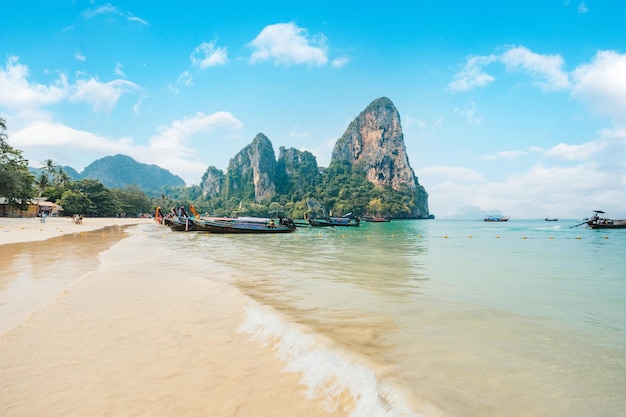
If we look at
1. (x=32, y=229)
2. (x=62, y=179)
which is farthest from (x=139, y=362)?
(x=62, y=179)

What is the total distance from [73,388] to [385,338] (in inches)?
151

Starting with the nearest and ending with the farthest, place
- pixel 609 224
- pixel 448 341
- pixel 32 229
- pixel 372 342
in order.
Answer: pixel 372 342
pixel 448 341
pixel 32 229
pixel 609 224

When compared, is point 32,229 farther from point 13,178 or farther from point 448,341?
point 448,341

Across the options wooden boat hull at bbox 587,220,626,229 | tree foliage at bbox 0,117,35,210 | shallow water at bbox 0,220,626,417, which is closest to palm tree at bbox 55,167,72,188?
tree foliage at bbox 0,117,35,210

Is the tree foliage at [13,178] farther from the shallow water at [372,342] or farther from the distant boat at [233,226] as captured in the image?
the shallow water at [372,342]

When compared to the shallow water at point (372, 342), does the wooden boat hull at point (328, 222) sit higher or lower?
higher

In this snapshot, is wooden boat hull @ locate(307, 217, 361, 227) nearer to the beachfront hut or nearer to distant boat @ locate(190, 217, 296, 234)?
distant boat @ locate(190, 217, 296, 234)

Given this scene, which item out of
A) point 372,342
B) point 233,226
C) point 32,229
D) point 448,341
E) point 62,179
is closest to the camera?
point 372,342

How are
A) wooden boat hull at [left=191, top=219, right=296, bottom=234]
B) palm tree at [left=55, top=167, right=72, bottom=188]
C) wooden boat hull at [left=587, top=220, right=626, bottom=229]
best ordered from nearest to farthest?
wooden boat hull at [left=191, top=219, right=296, bottom=234], wooden boat hull at [left=587, top=220, right=626, bottom=229], palm tree at [left=55, top=167, right=72, bottom=188]

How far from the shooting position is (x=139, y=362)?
12.9ft

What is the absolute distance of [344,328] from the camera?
5.51m

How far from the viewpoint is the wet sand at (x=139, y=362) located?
9.95 ft

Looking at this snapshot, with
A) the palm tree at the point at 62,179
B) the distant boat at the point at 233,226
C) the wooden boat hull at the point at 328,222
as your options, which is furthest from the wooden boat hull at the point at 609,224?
the palm tree at the point at 62,179

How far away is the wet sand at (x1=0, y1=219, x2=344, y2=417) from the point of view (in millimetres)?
3033
